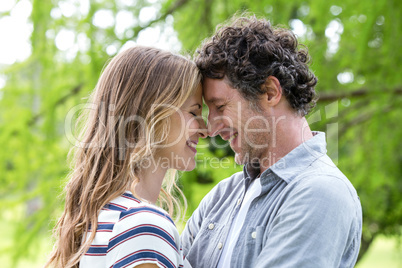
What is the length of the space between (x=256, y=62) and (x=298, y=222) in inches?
26.3

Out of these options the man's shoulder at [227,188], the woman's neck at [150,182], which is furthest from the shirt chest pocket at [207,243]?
the woman's neck at [150,182]

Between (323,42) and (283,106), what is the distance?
3.79ft

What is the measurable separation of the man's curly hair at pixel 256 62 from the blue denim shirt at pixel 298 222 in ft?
0.75

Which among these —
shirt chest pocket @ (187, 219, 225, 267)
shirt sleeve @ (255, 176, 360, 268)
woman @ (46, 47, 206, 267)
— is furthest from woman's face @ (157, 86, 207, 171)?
shirt sleeve @ (255, 176, 360, 268)

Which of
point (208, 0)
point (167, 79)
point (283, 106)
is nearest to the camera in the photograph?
point (167, 79)

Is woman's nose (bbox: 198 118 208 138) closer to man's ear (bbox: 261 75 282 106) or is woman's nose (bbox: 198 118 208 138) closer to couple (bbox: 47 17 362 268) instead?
couple (bbox: 47 17 362 268)

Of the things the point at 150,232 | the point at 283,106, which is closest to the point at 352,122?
the point at 283,106

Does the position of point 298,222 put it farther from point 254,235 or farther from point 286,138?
point 286,138

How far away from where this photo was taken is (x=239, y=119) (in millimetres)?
1720

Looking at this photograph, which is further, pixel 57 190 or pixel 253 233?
pixel 57 190

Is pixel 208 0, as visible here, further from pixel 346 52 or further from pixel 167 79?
pixel 167 79

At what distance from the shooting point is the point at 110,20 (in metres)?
2.56

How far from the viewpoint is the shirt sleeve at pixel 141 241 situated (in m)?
1.24

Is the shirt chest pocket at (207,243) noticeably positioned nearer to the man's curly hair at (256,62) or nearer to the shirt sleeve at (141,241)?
the shirt sleeve at (141,241)
